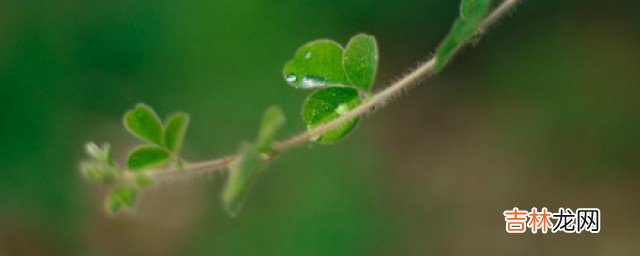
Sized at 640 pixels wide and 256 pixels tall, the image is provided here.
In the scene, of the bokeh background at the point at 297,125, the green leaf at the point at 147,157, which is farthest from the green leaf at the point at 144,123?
the bokeh background at the point at 297,125

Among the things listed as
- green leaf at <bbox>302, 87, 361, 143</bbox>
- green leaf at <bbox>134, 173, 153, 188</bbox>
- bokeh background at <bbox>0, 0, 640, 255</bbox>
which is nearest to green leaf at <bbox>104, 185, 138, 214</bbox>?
green leaf at <bbox>134, 173, 153, 188</bbox>

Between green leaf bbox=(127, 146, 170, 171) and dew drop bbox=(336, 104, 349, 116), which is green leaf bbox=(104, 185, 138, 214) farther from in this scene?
dew drop bbox=(336, 104, 349, 116)

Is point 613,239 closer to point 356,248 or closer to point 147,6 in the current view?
point 356,248

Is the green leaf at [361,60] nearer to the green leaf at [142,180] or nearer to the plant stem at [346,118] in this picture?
the plant stem at [346,118]

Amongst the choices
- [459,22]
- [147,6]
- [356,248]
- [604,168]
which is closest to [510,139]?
[604,168]

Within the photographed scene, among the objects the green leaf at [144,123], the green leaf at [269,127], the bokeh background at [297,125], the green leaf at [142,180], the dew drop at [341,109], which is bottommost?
the green leaf at [142,180]

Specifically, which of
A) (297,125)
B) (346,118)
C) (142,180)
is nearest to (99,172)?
(142,180)

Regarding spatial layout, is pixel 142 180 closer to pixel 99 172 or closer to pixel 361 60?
pixel 99 172
